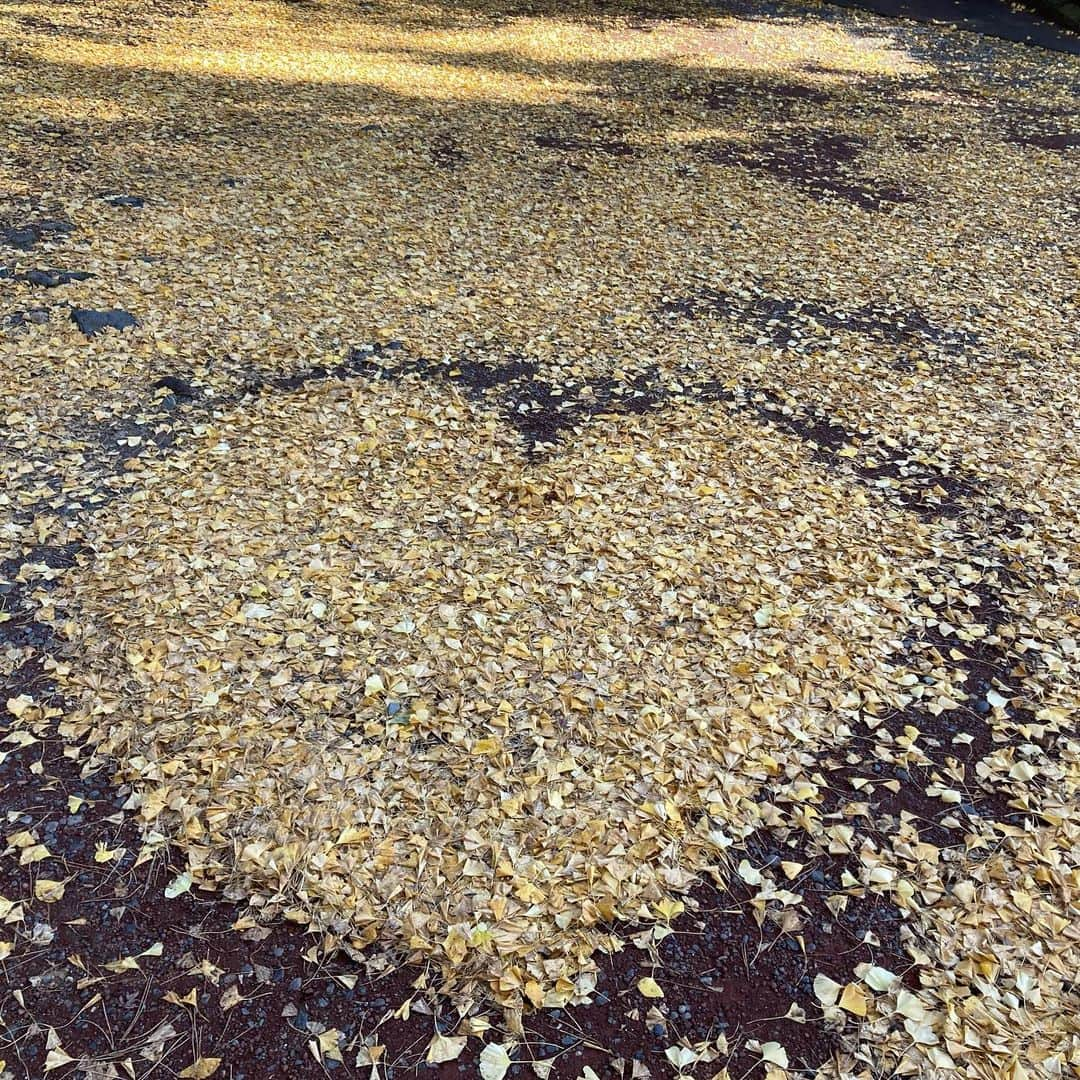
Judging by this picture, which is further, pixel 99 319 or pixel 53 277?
pixel 53 277

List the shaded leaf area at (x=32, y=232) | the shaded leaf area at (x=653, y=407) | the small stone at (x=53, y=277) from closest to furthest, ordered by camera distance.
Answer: the shaded leaf area at (x=653, y=407) < the small stone at (x=53, y=277) < the shaded leaf area at (x=32, y=232)

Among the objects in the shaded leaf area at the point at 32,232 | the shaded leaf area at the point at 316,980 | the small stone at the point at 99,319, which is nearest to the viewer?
the shaded leaf area at the point at 316,980

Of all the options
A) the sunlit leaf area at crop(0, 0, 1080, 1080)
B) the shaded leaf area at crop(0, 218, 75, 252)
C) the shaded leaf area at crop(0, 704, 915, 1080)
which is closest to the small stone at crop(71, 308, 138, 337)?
the sunlit leaf area at crop(0, 0, 1080, 1080)

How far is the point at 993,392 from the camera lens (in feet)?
20.2

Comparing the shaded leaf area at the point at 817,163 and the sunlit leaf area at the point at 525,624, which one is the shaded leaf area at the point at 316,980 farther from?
the shaded leaf area at the point at 817,163

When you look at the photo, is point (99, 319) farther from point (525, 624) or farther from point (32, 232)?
point (525, 624)

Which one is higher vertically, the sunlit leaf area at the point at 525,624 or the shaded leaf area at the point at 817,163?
the shaded leaf area at the point at 817,163

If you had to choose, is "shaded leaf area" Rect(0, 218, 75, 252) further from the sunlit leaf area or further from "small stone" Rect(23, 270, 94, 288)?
"small stone" Rect(23, 270, 94, 288)

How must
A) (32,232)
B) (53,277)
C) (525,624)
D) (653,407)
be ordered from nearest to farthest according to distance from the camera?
(525,624) < (653,407) < (53,277) < (32,232)

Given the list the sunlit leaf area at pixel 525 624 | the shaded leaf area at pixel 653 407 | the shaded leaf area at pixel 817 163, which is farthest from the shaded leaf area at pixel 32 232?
the shaded leaf area at pixel 817 163

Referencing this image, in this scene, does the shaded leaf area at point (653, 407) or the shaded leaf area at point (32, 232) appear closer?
the shaded leaf area at point (653, 407)

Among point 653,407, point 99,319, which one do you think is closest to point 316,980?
point 653,407

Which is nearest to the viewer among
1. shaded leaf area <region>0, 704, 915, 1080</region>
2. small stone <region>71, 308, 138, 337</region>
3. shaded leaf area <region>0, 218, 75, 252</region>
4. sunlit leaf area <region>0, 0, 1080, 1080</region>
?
shaded leaf area <region>0, 704, 915, 1080</region>

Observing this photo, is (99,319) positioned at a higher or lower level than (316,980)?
higher
